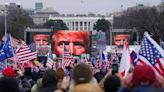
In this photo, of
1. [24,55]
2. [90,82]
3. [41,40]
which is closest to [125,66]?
[90,82]

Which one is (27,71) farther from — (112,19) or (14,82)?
(112,19)

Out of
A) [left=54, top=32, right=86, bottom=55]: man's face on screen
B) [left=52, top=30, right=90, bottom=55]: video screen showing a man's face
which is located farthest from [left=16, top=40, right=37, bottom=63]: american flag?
[left=54, top=32, right=86, bottom=55]: man's face on screen

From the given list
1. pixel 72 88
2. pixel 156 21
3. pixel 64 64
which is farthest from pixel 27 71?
pixel 156 21

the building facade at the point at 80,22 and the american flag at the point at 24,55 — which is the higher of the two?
the american flag at the point at 24,55

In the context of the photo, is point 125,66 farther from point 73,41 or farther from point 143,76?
point 73,41


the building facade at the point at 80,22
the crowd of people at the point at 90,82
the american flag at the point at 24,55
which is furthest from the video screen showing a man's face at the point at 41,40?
the building facade at the point at 80,22

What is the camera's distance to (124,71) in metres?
9.73

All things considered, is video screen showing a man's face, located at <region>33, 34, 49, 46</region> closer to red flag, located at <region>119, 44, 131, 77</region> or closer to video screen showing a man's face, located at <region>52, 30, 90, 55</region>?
video screen showing a man's face, located at <region>52, 30, 90, 55</region>

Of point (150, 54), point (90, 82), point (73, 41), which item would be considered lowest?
point (73, 41)

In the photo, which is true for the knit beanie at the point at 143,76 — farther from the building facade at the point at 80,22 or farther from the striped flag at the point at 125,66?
the building facade at the point at 80,22

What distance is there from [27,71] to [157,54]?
395cm

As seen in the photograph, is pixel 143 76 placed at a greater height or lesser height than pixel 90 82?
greater

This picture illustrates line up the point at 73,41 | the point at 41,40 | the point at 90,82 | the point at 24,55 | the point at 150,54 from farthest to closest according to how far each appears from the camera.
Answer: the point at 41,40 → the point at 73,41 → the point at 24,55 → the point at 150,54 → the point at 90,82

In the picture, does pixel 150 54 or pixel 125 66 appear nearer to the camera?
pixel 150 54
